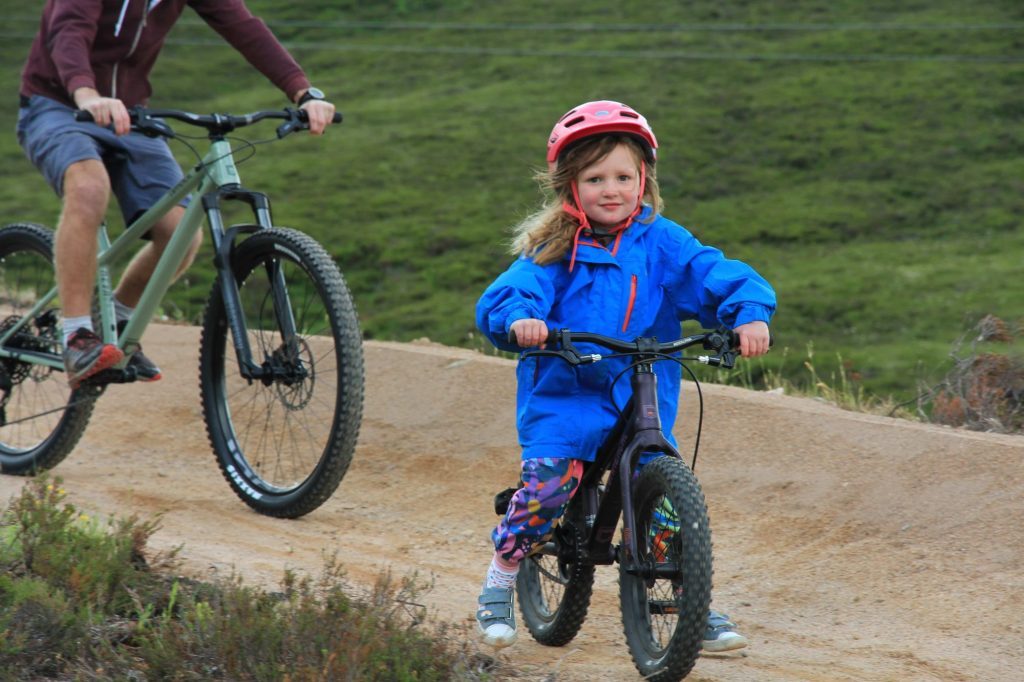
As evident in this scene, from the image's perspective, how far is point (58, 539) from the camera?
414cm

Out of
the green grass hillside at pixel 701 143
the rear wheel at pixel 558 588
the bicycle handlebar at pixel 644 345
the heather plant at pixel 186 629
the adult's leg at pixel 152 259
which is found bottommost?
the heather plant at pixel 186 629

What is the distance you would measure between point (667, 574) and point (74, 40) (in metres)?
3.46

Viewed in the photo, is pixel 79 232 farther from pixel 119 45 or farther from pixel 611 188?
pixel 611 188

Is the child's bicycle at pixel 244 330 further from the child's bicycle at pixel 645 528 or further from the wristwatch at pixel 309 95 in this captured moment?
the child's bicycle at pixel 645 528

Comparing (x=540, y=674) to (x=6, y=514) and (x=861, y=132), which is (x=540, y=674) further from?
(x=861, y=132)

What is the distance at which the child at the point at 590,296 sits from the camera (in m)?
4.02

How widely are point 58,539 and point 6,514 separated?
1.26 ft

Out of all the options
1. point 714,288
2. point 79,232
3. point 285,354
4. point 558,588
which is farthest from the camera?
point 79,232

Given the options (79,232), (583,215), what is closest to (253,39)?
(79,232)

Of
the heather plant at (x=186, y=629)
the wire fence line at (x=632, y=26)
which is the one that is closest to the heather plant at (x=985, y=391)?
the heather plant at (x=186, y=629)

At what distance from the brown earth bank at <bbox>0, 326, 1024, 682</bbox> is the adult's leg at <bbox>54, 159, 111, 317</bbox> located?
84 cm

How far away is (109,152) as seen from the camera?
6070 mm

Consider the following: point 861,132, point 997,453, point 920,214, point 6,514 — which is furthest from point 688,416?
point 861,132

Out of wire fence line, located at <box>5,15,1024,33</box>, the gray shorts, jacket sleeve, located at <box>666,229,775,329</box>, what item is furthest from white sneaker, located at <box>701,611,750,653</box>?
wire fence line, located at <box>5,15,1024,33</box>
